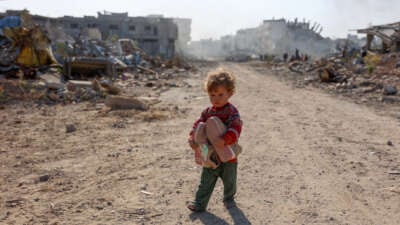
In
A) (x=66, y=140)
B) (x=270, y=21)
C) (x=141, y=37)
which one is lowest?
(x=66, y=140)

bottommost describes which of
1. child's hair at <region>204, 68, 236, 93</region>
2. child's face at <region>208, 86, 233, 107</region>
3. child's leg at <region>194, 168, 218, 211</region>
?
child's leg at <region>194, 168, 218, 211</region>

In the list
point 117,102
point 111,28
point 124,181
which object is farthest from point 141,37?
point 124,181

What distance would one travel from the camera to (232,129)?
2.61 m

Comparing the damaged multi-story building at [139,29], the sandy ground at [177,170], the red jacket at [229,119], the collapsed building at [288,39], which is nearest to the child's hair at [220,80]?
the red jacket at [229,119]

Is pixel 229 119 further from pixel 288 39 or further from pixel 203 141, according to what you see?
pixel 288 39

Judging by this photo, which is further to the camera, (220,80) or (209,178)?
(209,178)

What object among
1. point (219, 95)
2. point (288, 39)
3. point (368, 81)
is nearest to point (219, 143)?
point (219, 95)

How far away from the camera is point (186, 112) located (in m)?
7.42

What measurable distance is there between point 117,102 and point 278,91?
5.71 metres

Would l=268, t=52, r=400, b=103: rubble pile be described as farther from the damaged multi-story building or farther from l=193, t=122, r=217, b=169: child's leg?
the damaged multi-story building

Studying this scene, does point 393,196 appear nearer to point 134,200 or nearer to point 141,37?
point 134,200

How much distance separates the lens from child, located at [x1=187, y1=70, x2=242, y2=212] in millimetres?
2576

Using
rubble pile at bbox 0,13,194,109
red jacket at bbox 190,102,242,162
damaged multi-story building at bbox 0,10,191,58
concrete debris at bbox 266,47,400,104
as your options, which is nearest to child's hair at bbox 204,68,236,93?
red jacket at bbox 190,102,242,162

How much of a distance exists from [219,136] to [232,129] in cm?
11
